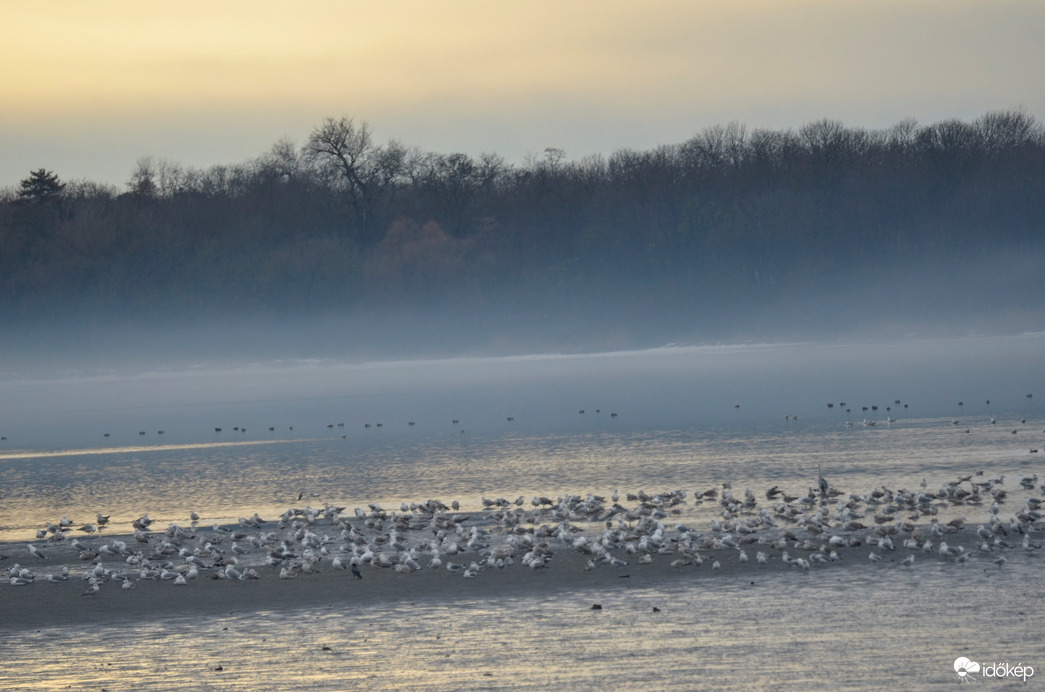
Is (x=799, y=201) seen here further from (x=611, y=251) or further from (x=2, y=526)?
(x=2, y=526)

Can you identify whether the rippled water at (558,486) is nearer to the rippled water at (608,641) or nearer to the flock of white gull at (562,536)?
the rippled water at (608,641)

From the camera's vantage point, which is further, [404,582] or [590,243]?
[590,243]

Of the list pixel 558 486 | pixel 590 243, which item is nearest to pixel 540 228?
pixel 590 243

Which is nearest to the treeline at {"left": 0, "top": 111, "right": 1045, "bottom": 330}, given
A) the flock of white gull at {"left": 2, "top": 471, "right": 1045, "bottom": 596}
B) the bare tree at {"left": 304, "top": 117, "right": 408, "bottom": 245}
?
the bare tree at {"left": 304, "top": 117, "right": 408, "bottom": 245}

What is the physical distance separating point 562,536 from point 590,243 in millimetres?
83929

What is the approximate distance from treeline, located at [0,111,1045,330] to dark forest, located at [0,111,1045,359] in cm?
18

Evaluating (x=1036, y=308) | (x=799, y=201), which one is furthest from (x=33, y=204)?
(x=1036, y=308)

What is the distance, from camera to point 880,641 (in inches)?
427

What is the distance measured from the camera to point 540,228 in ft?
332

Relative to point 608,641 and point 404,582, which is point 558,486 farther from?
point 608,641

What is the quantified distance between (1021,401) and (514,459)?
16.3 meters

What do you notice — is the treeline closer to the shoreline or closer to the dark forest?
the dark forest

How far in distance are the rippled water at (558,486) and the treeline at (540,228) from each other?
121 feet

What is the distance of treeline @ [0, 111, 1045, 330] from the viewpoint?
303 ft
